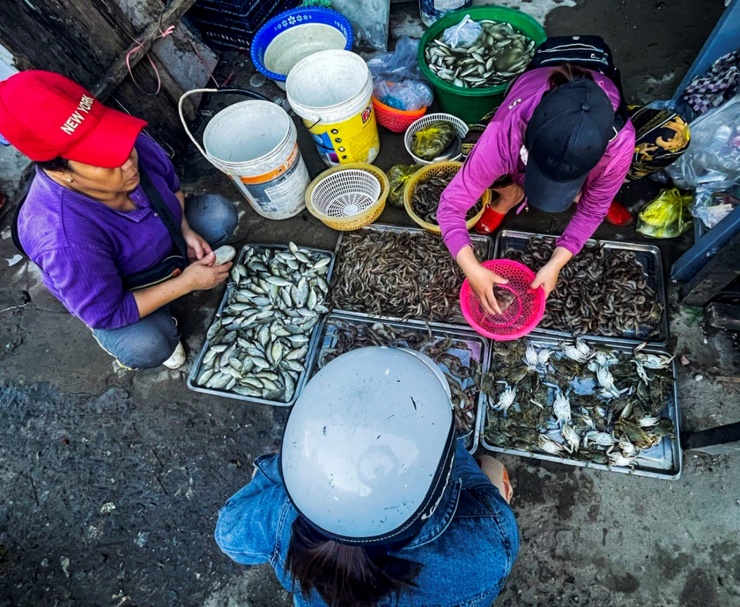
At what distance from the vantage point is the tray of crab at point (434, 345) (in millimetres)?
3119

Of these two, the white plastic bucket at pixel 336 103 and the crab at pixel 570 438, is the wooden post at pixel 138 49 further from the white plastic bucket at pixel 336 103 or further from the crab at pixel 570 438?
the crab at pixel 570 438

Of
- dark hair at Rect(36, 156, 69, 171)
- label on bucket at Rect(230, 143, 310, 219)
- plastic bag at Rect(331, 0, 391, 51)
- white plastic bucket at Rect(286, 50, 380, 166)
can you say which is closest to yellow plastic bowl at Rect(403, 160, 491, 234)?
white plastic bucket at Rect(286, 50, 380, 166)

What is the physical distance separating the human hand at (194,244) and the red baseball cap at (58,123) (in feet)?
3.83

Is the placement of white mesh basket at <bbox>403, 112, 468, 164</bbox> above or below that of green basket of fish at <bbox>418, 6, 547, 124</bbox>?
below

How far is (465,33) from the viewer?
4098 millimetres

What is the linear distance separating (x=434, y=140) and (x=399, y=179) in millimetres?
429

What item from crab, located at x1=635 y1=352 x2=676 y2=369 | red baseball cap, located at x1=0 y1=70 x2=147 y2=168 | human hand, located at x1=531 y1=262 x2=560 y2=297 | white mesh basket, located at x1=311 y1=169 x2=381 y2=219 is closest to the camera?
red baseball cap, located at x1=0 y1=70 x2=147 y2=168

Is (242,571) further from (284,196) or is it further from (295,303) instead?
(284,196)

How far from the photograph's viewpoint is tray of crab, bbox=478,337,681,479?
2893 millimetres

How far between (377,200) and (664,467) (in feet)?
8.77

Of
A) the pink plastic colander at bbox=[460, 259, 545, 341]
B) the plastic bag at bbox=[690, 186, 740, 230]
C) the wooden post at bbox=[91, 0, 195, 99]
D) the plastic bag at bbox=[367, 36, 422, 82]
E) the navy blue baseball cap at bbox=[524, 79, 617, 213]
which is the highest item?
the wooden post at bbox=[91, 0, 195, 99]

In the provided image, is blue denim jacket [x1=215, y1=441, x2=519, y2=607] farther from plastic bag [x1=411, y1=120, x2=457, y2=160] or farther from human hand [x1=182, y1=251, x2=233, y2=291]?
plastic bag [x1=411, y1=120, x2=457, y2=160]

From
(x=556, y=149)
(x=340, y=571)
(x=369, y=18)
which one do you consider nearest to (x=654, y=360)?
(x=556, y=149)

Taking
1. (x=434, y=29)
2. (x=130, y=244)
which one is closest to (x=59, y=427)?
(x=130, y=244)
